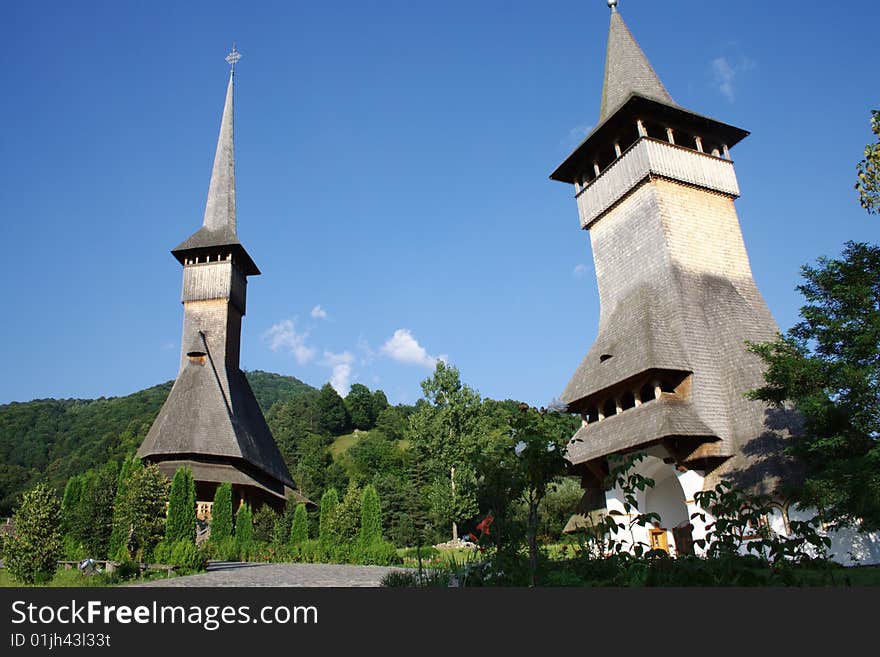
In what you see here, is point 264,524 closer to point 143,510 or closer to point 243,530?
point 243,530

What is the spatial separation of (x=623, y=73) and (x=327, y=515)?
71.9 feet

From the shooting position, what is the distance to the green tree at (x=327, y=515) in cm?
2622

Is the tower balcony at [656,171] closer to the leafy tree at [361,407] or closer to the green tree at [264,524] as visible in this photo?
the green tree at [264,524]

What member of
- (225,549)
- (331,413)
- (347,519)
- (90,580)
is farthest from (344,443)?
(90,580)

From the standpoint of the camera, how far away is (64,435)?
87.8 metres

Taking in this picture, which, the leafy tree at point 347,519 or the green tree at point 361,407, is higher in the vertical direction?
the green tree at point 361,407

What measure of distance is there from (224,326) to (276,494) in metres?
9.81

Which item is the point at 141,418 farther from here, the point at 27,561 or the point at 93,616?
the point at 93,616

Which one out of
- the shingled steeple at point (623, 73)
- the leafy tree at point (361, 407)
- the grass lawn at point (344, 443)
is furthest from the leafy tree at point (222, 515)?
the leafy tree at point (361, 407)

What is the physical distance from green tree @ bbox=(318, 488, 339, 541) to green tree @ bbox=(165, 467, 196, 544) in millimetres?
8567

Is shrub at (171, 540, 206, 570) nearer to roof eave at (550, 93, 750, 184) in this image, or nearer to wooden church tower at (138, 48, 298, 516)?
wooden church tower at (138, 48, 298, 516)

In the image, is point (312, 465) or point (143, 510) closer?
point (143, 510)

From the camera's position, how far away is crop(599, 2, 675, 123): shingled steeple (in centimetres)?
2455

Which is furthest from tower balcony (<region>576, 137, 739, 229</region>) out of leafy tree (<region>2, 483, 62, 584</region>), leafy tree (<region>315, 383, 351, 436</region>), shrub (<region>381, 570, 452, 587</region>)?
leafy tree (<region>315, 383, 351, 436</region>)
